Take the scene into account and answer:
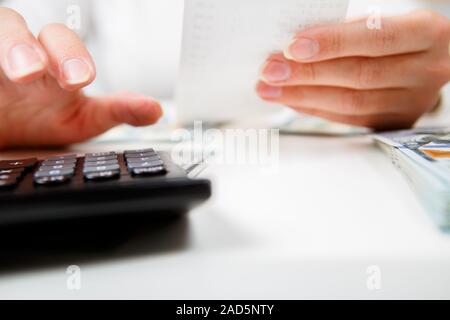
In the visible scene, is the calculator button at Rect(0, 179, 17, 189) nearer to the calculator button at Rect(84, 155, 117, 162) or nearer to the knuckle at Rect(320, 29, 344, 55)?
the calculator button at Rect(84, 155, 117, 162)

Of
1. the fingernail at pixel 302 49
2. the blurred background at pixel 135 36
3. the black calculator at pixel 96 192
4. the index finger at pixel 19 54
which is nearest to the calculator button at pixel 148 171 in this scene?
the black calculator at pixel 96 192

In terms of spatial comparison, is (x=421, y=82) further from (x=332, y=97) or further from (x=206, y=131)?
(x=206, y=131)

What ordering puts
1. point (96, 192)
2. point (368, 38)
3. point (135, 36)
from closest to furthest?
point (96, 192) < point (368, 38) < point (135, 36)

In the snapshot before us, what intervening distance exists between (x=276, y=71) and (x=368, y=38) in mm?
98

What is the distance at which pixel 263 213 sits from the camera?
0.87 feet

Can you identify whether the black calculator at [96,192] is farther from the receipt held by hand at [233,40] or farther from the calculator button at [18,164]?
the receipt held by hand at [233,40]

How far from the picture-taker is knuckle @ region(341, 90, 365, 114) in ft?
1.59

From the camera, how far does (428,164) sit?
0.27m

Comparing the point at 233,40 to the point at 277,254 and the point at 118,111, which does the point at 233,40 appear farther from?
the point at 277,254

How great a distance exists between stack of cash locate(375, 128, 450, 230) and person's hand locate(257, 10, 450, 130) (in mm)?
89

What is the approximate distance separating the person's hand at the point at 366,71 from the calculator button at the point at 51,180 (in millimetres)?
261

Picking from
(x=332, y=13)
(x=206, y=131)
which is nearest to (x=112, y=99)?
(x=206, y=131)

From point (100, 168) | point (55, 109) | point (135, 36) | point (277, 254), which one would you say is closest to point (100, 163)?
point (100, 168)

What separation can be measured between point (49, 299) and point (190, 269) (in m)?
0.06
